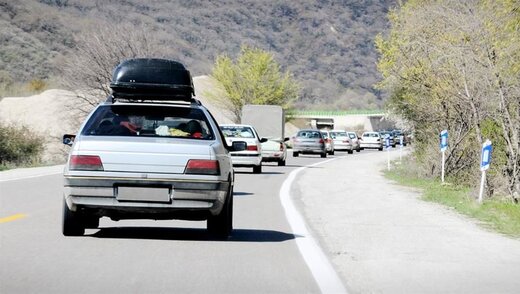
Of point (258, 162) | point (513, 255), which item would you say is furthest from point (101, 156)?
point (258, 162)

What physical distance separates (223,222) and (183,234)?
89 cm

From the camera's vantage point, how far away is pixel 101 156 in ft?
36.5

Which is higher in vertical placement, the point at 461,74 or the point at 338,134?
the point at 461,74

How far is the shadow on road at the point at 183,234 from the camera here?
11977 mm

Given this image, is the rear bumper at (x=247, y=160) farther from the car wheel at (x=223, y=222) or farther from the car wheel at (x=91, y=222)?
the car wheel at (x=223, y=222)

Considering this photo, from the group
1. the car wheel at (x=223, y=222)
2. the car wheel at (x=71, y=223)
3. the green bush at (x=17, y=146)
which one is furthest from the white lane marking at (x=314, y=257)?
the green bush at (x=17, y=146)

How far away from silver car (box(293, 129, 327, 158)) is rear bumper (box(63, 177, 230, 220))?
42402mm

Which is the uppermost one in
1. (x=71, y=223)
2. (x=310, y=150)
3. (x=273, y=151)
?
(x=71, y=223)

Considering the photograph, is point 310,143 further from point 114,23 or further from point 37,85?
point 114,23

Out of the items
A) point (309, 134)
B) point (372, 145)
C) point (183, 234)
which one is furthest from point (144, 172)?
point (372, 145)

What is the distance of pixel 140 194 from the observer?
1105 centimetres

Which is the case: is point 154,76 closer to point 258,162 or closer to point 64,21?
point 258,162

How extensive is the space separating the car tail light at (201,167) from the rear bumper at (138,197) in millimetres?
120

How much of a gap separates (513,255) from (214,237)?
142 inches
